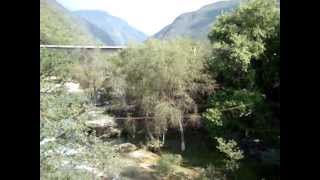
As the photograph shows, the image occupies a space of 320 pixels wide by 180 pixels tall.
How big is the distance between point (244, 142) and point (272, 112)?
1.18 feet

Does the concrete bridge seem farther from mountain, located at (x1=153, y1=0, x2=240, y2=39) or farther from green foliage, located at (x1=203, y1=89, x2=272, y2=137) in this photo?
green foliage, located at (x1=203, y1=89, x2=272, y2=137)

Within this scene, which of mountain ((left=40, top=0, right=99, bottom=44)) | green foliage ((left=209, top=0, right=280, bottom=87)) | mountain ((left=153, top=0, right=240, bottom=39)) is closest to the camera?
mountain ((left=40, top=0, right=99, bottom=44))

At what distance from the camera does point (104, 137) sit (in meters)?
2.27

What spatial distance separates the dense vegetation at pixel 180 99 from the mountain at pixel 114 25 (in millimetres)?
60

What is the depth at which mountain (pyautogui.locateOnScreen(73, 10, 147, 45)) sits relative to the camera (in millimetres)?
2126

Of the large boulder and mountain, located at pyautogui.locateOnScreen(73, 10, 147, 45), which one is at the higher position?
mountain, located at pyautogui.locateOnScreen(73, 10, 147, 45)

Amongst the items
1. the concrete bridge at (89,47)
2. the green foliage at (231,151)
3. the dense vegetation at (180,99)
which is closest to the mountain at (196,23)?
Result: the dense vegetation at (180,99)

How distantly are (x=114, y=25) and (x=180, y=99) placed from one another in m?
0.55

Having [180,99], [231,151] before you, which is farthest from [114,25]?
[231,151]

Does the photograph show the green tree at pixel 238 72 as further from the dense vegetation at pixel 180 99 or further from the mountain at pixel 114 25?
the mountain at pixel 114 25

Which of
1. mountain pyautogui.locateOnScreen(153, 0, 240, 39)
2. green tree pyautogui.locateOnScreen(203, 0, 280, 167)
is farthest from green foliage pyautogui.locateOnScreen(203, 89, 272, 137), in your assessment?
mountain pyautogui.locateOnScreen(153, 0, 240, 39)

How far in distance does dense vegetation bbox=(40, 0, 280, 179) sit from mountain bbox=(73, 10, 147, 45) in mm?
60
